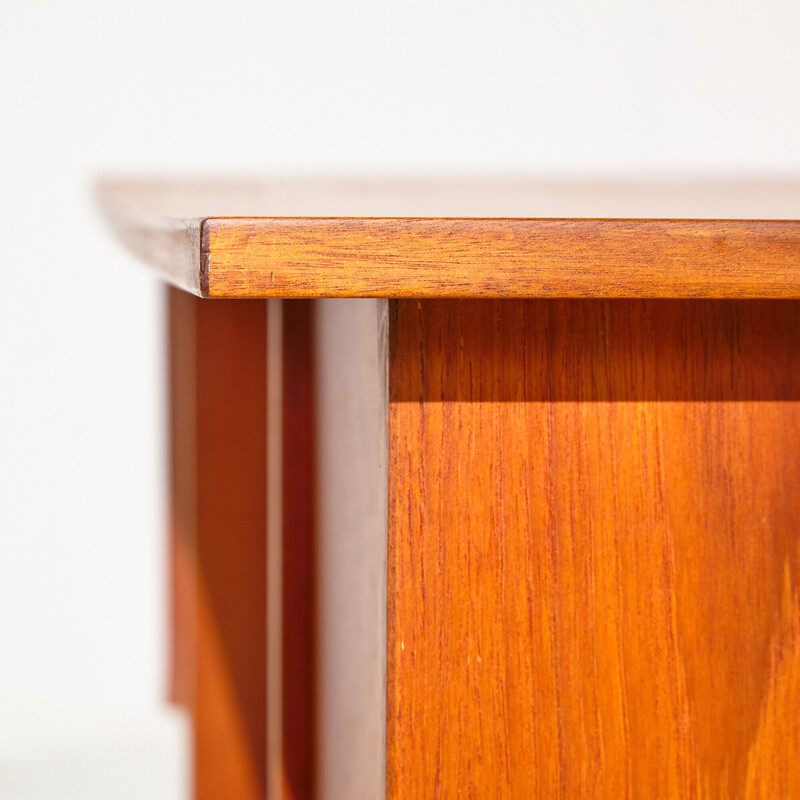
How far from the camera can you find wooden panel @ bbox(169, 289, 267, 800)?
0.67 meters

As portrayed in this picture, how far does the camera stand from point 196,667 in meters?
0.71

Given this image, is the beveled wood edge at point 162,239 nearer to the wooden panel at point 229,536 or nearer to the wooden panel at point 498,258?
the wooden panel at point 498,258

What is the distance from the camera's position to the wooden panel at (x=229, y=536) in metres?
0.67

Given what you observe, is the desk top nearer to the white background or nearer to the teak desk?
the teak desk

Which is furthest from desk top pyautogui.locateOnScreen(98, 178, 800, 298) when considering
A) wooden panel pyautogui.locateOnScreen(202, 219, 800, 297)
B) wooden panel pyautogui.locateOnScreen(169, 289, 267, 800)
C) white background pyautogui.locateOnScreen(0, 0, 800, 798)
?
white background pyautogui.locateOnScreen(0, 0, 800, 798)

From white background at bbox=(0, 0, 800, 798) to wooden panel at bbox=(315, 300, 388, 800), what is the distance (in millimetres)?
933

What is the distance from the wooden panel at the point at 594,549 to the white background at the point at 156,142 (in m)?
1.17

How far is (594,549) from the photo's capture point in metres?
0.31

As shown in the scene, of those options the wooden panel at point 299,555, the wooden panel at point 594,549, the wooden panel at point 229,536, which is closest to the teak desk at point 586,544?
the wooden panel at point 594,549

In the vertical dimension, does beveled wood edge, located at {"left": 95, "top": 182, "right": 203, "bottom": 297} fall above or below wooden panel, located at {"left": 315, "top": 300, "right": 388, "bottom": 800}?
above

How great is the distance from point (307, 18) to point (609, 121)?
0.51 m

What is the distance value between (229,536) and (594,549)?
16.7 inches

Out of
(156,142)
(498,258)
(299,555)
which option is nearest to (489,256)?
(498,258)

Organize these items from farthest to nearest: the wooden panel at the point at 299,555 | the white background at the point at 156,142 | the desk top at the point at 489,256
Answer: the white background at the point at 156,142 → the wooden panel at the point at 299,555 → the desk top at the point at 489,256
